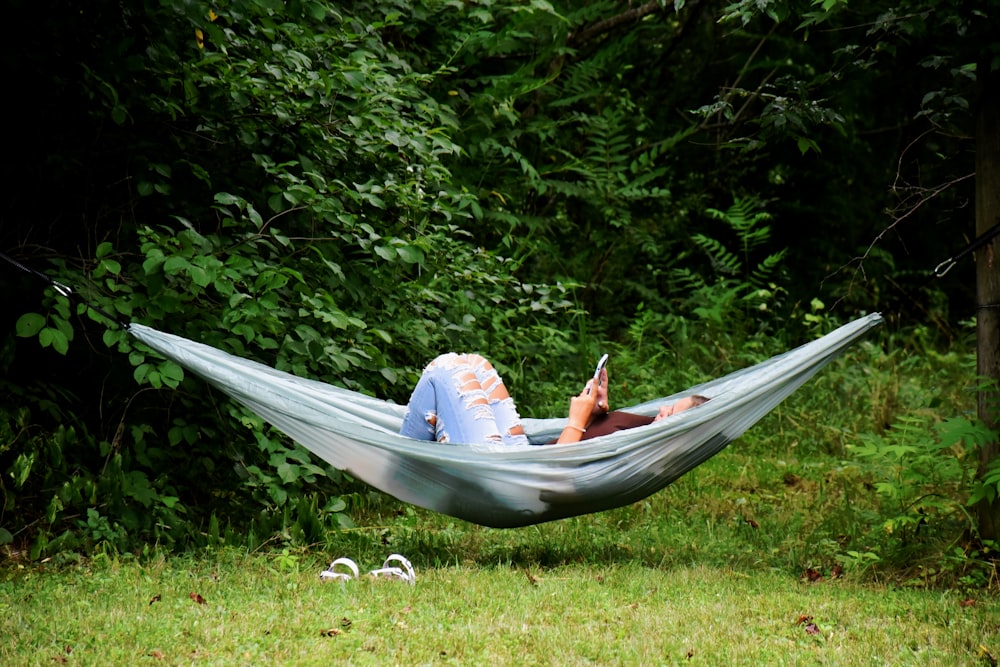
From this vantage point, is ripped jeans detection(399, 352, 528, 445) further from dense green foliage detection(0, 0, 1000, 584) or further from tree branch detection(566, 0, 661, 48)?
tree branch detection(566, 0, 661, 48)

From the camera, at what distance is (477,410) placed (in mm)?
2967

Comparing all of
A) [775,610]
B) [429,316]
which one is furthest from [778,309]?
[775,610]

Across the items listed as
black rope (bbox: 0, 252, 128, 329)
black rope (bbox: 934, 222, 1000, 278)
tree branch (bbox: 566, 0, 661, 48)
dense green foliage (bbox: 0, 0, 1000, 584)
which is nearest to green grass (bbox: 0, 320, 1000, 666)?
dense green foliage (bbox: 0, 0, 1000, 584)

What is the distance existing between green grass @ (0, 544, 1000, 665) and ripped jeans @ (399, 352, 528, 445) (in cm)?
39

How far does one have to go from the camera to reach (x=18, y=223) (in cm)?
320

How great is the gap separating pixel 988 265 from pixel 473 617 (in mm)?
1733

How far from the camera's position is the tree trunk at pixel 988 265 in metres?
2.80

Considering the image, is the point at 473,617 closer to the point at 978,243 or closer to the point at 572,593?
the point at 572,593

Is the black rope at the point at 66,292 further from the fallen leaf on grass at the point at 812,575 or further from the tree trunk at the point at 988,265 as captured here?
the tree trunk at the point at 988,265

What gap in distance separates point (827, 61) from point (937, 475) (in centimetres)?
401

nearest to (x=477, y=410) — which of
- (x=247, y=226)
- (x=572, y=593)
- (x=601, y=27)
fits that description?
(x=572, y=593)

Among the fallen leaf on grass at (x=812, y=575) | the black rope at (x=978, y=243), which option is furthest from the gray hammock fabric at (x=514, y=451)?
the fallen leaf on grass at (x=812, y=575)

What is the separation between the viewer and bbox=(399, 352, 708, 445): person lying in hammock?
2965 mm

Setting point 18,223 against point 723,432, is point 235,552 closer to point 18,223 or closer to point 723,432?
point 18,223
